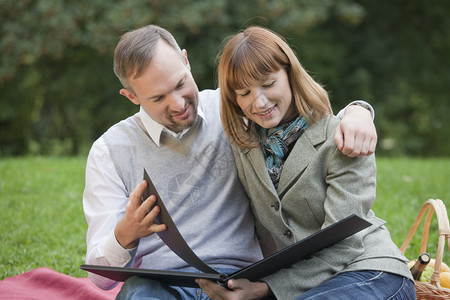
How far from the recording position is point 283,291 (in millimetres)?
2197

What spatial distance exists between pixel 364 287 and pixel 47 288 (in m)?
2.08

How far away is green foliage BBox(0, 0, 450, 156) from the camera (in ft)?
31.3

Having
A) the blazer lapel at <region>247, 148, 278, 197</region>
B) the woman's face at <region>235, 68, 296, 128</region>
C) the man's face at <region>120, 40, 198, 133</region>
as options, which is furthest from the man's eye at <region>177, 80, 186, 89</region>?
the blazer lapel at <region>247, 148, 278, 197</region>

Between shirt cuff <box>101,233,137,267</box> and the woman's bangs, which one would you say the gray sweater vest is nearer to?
shirt cuff <box>101,233,137,267</box>

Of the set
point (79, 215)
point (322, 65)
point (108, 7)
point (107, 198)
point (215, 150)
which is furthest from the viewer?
point (322, 65)

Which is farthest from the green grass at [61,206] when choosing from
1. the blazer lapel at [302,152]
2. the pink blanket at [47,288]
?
the blazer lapel at [302,152]

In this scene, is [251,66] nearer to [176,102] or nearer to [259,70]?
[259,70]

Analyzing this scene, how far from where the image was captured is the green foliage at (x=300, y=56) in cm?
954

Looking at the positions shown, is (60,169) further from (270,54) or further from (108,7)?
(270,54)

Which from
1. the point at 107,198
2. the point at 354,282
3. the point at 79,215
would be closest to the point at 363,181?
the point at 354,282

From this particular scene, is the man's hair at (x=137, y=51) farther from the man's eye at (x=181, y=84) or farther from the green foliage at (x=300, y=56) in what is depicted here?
the green foliage at (x=300, y=56)

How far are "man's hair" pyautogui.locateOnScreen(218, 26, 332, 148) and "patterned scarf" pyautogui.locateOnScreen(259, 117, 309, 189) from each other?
0.14 feet

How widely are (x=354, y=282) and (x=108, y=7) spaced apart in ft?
26.3

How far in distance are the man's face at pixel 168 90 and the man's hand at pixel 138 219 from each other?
58 cm
